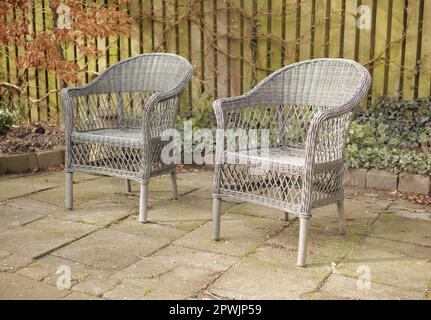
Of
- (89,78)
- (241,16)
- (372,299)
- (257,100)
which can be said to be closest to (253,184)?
(257,100)

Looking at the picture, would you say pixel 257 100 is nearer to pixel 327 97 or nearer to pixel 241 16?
pixel 327 97

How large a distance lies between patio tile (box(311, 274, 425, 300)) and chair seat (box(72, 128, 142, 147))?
1279 mm

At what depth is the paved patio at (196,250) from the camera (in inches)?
83.0

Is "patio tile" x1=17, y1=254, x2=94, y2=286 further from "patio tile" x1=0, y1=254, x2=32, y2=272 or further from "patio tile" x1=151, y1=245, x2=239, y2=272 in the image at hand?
"patio tile" x1=151, y1=245, x2=239, y2=272

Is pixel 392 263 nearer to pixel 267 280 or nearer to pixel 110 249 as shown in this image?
pixel 267 280

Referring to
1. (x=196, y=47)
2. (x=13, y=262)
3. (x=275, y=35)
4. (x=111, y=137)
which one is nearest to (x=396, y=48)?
(x=275, y=35)

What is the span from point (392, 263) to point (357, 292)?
1.27 feet

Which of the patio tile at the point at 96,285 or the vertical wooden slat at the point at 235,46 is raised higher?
the vertical wooden slat at the point at 235,46

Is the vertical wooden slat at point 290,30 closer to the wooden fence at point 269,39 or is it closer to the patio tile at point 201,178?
the wooden fence at point 269,39

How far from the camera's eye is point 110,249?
2525 millimetres

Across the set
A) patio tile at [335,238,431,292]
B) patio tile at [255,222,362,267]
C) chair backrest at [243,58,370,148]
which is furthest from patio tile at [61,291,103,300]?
chair backrest at [243,58,370,148]

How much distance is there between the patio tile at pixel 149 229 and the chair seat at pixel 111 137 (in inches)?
17.0


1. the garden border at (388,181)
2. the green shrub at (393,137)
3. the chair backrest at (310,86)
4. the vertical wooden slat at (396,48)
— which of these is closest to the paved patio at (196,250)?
the garden border at (388,181)
